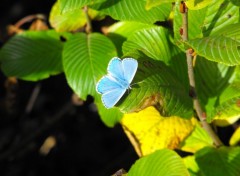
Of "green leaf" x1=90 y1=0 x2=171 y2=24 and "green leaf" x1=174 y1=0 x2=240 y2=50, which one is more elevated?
"green leaf" x1=174 y1=0 x2=240 y2=50

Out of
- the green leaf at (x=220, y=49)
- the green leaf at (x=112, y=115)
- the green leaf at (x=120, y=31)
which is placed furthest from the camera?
the green leaf at (x=120, y=31)

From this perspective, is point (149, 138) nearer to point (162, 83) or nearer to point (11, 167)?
point (162, 83)

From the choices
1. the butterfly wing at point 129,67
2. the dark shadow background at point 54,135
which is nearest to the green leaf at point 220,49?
the butterfly wing at point 129,67

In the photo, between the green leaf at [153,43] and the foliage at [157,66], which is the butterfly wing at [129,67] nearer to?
the foliage at [157,66]

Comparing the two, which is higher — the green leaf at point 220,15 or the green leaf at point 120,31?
the green leaf at point 220,15

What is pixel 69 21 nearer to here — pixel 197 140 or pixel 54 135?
pixel 197 140

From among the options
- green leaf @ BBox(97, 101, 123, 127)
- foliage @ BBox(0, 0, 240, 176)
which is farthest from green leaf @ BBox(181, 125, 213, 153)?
green leaf @ BBox(97, 101, 123, 127)

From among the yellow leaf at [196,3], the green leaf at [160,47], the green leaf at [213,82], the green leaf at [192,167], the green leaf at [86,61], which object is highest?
the yellow leaf at [196,3]

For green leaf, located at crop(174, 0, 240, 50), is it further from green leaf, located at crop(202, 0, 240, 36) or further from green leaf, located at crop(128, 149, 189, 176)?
green leaf, located at crop(128, 149, 189, 176)
